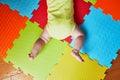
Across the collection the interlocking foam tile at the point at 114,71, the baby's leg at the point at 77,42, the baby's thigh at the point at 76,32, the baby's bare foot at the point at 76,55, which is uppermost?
the baby's thigh at the point at 76,32

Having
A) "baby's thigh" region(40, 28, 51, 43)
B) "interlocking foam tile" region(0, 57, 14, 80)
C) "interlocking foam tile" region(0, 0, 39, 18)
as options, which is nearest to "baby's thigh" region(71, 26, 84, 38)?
"baby's thigh" region(40, 28, 51, 43)

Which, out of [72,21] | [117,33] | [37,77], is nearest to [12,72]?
[37,77]

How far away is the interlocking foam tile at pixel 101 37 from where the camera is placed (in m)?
1.31

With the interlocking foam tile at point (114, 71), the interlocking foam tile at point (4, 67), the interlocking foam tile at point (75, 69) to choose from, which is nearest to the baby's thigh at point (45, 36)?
the interlocking foam tile at point (75, 69)

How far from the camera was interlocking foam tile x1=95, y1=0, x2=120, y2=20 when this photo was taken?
1.33m

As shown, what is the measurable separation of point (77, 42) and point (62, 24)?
0.12m

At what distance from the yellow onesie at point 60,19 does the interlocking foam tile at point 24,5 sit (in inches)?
4.5

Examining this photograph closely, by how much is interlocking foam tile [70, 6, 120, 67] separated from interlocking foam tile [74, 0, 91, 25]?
3 cm

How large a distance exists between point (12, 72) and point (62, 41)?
316mm

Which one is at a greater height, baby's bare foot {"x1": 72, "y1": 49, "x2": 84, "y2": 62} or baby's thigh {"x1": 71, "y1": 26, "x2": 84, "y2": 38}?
baby's thigh {"x1": 71, "y1": 26, "x2": 84, "y2": 38}

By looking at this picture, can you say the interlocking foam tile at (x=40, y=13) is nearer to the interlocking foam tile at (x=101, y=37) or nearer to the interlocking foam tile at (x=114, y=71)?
the interlocking foam tile at (x=101, y=37)

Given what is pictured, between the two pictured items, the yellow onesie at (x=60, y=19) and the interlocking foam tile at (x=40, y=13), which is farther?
the interlocking foam tile at (x=40, y=13)

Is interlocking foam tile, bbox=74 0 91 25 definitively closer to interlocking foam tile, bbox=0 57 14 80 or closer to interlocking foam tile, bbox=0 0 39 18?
interlocking foam tile, bbox=0 0 39 18

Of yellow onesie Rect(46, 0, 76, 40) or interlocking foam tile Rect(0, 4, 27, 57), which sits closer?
yellow onesie Rect(46, 0, 76, 40)
